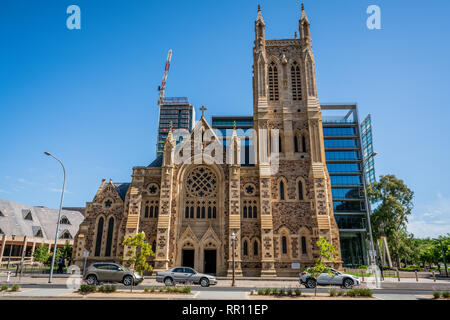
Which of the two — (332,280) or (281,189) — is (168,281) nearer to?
(332,280)

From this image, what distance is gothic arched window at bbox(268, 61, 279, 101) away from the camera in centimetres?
3884

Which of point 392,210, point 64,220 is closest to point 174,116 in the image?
point 64,220

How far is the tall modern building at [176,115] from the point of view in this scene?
13400 cm

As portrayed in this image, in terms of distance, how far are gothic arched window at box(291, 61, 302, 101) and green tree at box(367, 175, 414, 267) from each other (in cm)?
2524

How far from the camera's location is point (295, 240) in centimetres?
3225

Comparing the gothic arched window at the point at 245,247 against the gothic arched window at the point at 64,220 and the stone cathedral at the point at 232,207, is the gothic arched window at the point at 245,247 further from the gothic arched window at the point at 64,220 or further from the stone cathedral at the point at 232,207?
the gothic arched window at the point at 64,220

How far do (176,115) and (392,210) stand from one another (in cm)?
10473

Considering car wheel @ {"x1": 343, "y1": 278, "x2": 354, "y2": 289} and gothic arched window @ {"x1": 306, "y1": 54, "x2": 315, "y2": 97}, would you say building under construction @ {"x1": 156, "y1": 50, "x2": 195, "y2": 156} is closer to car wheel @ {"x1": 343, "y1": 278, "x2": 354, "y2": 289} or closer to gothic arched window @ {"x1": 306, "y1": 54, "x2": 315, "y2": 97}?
gothic arched window @ {"x1": 306, "y1": 54, "x2": 315, "y2": 97}

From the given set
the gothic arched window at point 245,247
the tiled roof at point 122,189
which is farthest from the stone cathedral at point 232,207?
the tiled roof at point 122,189

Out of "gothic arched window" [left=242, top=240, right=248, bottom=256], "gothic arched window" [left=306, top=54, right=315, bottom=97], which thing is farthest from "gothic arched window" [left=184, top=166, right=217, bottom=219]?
"gothic arched window" [left=306, top=54, right=315, bottom=97]

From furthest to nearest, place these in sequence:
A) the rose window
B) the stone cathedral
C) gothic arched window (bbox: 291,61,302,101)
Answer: gothic arched window (bbox: 291,61,302,101) → the rose window → the stone cathedral

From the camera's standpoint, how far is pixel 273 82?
39.4 meters

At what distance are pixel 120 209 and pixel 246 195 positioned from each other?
1495 cm
